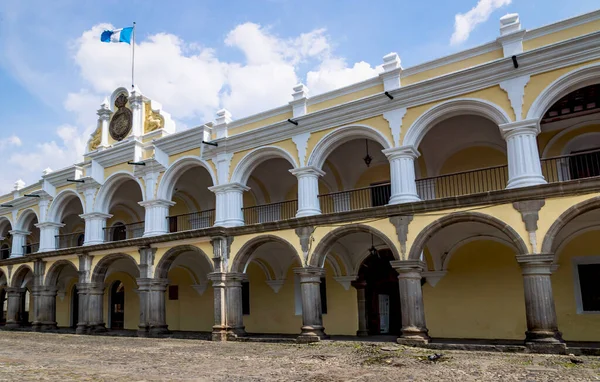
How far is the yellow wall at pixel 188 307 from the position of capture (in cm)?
2045

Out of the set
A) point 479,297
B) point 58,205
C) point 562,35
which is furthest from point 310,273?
point 58,205

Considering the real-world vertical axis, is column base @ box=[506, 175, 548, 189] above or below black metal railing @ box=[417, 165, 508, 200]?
below

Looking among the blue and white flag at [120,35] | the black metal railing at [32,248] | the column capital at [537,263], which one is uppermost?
the blue and white flag at [120,35]

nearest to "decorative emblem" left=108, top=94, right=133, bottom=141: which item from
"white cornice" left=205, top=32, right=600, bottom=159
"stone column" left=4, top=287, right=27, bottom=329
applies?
"white cornice" left=205, top=32, right=600, bottom=159

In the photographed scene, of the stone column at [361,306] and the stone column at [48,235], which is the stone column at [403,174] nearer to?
the stone column at [361,306]

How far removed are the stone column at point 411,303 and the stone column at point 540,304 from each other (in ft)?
7.76

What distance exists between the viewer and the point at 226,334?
51.6 ft

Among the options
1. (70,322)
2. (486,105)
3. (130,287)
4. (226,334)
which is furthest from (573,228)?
(70,322)

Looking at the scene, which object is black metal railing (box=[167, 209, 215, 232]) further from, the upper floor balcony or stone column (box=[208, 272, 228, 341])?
stone column (box=[208, 272, 228, 341])

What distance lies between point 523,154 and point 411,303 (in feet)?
13.9

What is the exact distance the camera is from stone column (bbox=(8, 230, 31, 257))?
24281 millimetres

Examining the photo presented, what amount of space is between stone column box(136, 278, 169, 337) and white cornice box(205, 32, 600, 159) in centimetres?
503

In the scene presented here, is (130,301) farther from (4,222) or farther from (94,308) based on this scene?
(4,222)

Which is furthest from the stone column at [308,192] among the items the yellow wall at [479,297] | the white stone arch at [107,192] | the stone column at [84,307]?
the stone column at [84,307]
